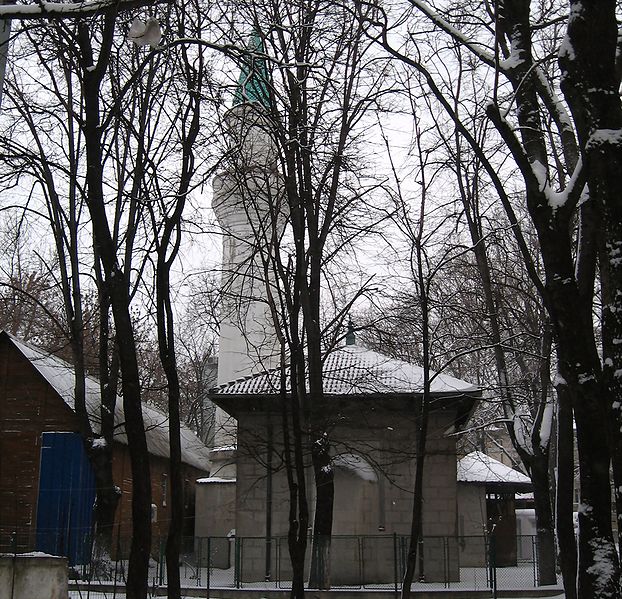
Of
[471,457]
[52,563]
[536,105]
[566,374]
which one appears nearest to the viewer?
[566,374]

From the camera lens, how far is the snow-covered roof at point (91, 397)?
27.1 m

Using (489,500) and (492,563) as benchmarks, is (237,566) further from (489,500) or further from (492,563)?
(489,500)

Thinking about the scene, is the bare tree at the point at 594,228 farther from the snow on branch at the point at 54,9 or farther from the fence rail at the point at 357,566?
the fence rail at the point at 357,566

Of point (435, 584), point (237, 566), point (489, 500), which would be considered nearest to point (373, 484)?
point (435, 584)

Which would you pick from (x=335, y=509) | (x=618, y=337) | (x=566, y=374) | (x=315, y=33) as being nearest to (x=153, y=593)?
(x=335, y=509)

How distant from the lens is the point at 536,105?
33.5 ft

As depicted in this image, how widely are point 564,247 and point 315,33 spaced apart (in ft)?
27.6

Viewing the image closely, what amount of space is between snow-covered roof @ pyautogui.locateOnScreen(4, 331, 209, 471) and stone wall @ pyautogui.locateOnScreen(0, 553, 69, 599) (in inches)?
255

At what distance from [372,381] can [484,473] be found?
1408 centimetres

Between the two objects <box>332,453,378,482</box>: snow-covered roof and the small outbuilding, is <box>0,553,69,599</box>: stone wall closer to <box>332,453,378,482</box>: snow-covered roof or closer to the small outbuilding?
<box>332,453,378,482</box>: snow-covered roof

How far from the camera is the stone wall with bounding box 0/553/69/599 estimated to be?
42.3 ft

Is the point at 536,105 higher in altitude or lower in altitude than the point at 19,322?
lower

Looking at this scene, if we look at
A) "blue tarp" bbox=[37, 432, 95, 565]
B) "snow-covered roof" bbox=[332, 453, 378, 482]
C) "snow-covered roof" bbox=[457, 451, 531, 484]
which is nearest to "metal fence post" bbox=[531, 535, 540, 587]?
"snow-covered roof" bbox=[332, 453, 378, 482]

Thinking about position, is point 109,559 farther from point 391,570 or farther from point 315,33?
point 315,33
